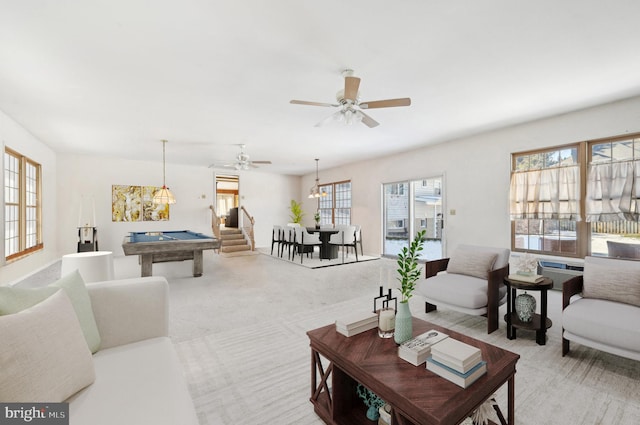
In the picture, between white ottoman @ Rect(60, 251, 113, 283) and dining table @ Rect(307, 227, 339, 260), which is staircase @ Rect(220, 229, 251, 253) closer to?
dining table @ Rect(307, 227, 339, 260)

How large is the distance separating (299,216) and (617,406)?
9.09 metres

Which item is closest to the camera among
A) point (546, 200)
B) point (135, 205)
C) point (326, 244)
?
point (546, 200)

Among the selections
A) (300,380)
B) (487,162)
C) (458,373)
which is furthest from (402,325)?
(487,162)

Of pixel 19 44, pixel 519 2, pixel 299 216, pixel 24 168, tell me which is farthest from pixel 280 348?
pixel 299 216

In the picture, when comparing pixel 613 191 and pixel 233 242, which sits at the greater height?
pixel 613 191

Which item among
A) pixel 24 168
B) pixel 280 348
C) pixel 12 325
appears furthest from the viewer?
pixel 24 168

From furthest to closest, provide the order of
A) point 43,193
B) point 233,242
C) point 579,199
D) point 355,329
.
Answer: point 233,242 → point 43,193 → point 579,199 → point 355,329

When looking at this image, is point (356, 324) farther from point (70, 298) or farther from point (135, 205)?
point (135, 205)

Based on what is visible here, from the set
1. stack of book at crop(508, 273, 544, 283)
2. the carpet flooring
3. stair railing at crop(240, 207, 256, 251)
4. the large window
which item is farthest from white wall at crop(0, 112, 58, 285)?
the large window

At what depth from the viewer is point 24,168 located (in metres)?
5.33

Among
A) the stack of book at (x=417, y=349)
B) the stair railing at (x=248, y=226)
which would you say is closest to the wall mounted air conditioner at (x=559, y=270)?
the stack of book at (x=417, y=349)

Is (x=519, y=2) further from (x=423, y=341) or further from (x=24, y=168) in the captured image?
(x=24, y=168)

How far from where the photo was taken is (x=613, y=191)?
157 inches

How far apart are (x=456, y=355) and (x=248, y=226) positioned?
30.0ft
